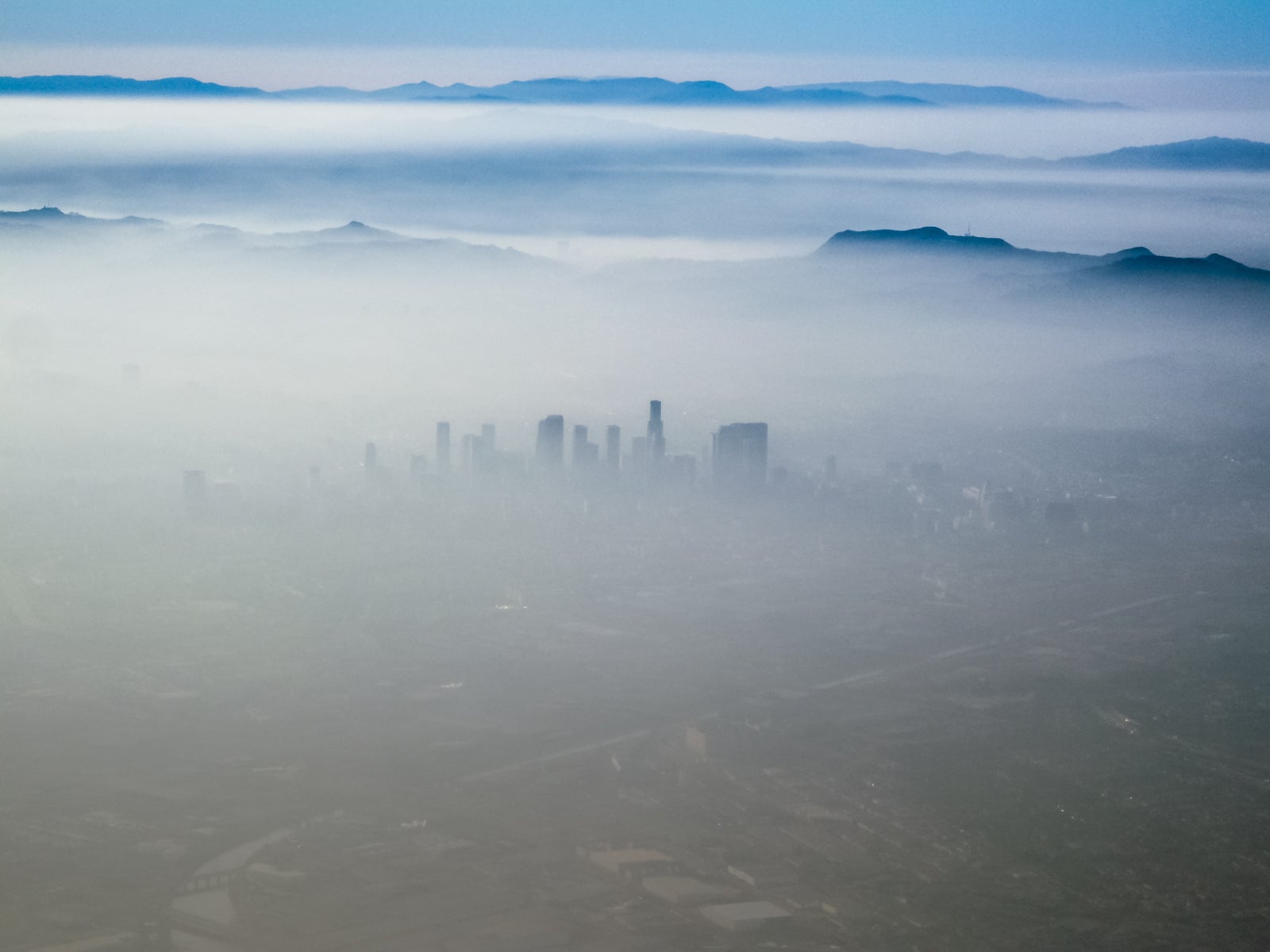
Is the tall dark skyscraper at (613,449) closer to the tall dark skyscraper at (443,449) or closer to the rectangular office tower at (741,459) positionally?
the rectangular office tower at (741,459)

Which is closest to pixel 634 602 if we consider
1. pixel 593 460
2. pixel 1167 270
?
pixel 593 460

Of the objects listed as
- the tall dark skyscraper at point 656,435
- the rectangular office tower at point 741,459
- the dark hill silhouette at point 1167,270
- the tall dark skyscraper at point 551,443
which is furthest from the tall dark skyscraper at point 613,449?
the dark hill silhouette at point 1167,270

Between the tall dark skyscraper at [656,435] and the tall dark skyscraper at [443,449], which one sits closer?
the tall dark skyscraper at [443,449]

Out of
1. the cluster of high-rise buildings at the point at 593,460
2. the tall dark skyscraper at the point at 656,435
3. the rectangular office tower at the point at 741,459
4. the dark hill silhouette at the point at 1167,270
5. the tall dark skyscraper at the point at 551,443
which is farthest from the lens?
the dark hill silhouette at the point at 1167,270

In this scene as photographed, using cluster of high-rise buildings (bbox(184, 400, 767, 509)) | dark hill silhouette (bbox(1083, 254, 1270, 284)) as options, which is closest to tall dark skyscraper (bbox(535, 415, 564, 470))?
cluster of high-rise buildings (bbox(184, 400, 767, 509))

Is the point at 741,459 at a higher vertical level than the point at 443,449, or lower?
lower

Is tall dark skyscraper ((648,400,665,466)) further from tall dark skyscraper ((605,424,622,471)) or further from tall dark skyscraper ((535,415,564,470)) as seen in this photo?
tall dark skyscraper ((535,415,564,470))

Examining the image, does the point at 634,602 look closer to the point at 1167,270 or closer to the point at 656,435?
the point at 656,435
